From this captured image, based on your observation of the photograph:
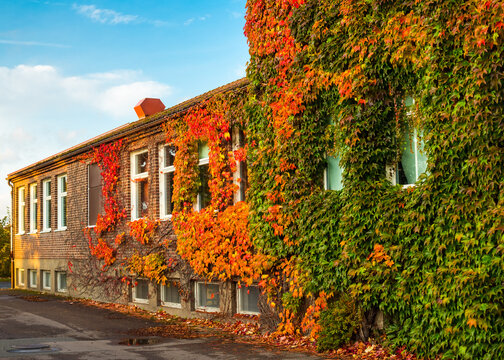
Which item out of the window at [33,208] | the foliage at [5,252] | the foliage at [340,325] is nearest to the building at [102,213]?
the window at [33,208]

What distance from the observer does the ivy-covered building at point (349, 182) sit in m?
6.92

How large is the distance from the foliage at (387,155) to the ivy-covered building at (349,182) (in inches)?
0.9

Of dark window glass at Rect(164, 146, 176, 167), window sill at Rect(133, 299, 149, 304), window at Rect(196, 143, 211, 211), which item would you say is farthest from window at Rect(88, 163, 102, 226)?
window at Rect(196, 143, 211, 211)

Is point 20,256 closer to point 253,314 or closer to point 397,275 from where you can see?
point 253,314

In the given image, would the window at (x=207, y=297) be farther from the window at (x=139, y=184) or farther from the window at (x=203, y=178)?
the window at (x=139, y=184)

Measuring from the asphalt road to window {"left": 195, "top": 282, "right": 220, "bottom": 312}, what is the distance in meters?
1.05

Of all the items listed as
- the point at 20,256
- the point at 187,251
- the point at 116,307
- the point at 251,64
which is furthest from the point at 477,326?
the point at 20,256

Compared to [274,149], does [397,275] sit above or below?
below

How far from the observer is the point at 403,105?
8.26 metres

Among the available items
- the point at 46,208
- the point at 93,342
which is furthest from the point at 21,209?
the point at 93,342

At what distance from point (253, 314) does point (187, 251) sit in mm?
2155

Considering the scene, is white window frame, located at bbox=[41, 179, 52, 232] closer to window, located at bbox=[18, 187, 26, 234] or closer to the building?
the building

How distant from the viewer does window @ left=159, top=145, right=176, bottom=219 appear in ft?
A: 46.1

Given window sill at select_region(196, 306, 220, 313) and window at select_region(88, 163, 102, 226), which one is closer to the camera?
window sill at select_region(196, 306, 220, 313)
